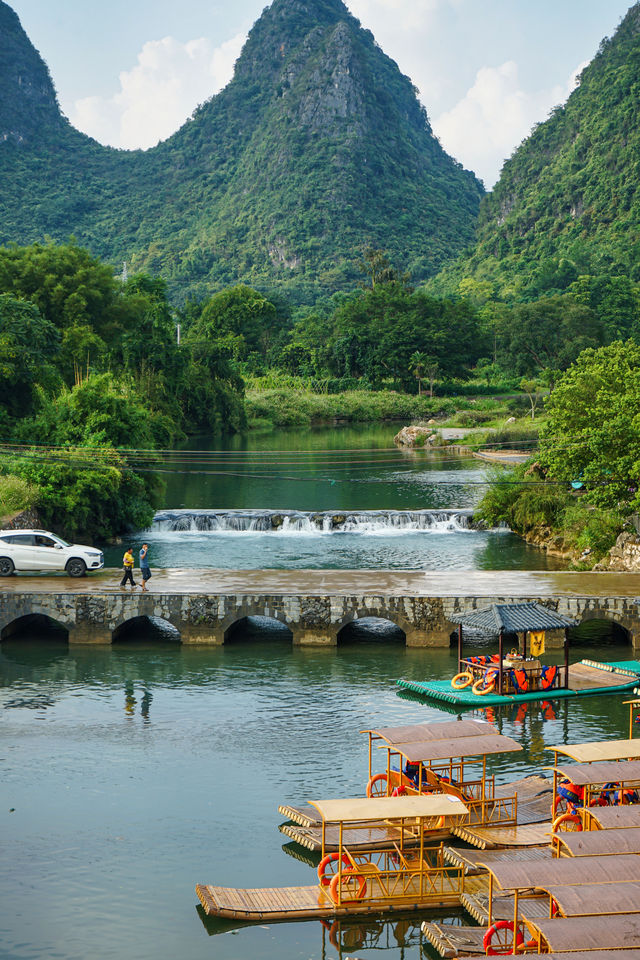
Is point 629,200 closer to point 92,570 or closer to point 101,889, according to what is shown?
point 92,570

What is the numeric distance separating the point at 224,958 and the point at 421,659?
17858 mm

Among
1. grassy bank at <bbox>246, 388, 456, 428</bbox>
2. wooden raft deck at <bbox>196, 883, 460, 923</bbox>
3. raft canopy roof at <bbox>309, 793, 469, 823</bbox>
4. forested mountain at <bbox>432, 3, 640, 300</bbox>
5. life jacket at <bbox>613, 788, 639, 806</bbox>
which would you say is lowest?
wooden raft deck at <bbox>196, 883, 460, 923</bbox>

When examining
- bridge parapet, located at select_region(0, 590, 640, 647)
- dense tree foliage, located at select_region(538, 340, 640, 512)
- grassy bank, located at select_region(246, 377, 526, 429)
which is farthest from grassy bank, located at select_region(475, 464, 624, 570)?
grassy bank, located at select_region(246, 377, 526, 429)

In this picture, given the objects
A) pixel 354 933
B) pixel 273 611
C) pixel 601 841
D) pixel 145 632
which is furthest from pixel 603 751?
pixel 145 632

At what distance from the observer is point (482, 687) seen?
29688 mm

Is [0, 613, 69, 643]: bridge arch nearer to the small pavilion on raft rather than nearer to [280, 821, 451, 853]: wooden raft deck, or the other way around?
the small pavilion on raft

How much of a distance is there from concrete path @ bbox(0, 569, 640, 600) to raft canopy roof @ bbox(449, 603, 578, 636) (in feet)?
11.2

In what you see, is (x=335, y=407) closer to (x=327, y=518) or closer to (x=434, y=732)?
(x=327, y=518)

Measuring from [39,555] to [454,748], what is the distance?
22.9 metres

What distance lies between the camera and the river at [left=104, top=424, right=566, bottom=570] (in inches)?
1911

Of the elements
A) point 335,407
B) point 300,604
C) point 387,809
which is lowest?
point 387,809

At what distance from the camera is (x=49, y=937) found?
56.3ft

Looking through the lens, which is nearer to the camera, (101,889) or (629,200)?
(101,889)

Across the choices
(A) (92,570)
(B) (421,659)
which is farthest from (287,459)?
(B) (421,659)
